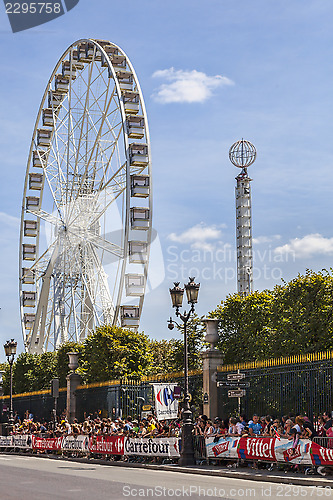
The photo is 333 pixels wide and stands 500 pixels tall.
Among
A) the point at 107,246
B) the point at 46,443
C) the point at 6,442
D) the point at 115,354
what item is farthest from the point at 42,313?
the point at 46,443

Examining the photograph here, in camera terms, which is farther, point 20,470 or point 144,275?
point 144,275

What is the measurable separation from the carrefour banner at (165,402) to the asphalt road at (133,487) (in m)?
5.05

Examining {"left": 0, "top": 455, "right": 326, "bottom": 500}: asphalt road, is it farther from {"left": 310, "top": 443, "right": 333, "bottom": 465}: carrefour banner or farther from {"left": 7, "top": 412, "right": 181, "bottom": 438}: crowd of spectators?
{"left": 7, "top": 412, "right": 181, "bottom": 438}: crowd of spectators

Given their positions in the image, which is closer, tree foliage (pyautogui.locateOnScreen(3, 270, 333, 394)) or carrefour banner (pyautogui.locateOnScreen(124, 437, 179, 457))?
carrefour banner (pyautogui.locateOnScreen(124, 437, 179, 457))

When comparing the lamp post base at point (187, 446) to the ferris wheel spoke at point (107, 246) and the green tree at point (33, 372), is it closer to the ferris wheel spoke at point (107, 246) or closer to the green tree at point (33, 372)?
the ferris wheel spoke at point (107, 246)

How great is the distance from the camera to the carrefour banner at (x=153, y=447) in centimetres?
2353

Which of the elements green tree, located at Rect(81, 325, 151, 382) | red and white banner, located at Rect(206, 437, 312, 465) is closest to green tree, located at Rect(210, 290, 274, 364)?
green tree, located at Rect(81, 325, 151, 382)

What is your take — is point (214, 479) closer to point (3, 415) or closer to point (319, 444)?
point (319, 444)

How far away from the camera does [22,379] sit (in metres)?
68.9

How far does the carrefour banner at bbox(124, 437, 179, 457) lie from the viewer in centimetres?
2353

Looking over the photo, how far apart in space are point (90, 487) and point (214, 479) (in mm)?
3799

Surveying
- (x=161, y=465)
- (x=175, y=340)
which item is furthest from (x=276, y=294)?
(x=161, y=465)

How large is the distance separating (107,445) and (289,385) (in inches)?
268

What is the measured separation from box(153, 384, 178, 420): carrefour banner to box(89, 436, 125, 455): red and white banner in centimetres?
148
